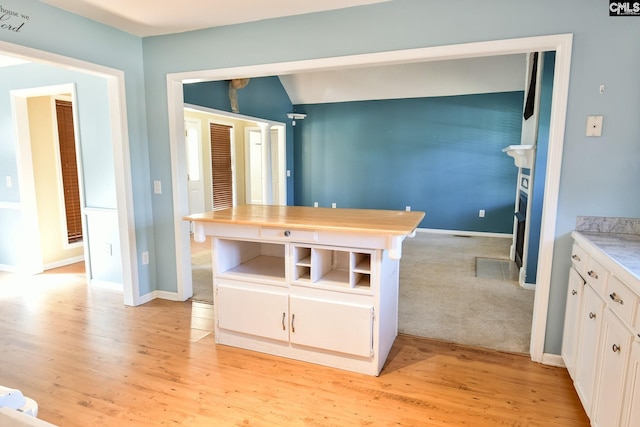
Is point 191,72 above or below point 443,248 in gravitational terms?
above

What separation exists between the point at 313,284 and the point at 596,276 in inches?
58.4

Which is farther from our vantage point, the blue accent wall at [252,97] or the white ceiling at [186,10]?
the blue accent wall at [252,97]

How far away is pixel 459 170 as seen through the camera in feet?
21.2

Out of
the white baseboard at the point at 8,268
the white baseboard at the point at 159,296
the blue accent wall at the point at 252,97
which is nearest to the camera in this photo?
the white baseboard at the point at 159,296

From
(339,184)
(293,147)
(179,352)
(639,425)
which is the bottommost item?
(179,352)

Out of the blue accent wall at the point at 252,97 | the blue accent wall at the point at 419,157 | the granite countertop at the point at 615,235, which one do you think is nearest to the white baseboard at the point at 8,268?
the blue accent wall at the point at 252,97

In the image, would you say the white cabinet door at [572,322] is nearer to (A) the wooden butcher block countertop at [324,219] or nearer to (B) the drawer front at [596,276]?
(B) the drawer front at [596,276]

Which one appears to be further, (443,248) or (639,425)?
(443,248)

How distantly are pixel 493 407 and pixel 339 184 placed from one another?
5.63 m

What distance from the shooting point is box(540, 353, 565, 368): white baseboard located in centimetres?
240

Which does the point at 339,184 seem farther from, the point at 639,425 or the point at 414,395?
the point at 639,425

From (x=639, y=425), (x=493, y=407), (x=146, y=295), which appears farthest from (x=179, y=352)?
(x=639, y=425)

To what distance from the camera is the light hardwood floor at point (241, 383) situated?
1.93 meters

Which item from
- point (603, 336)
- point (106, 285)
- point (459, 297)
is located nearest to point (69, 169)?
point (106, 285)
